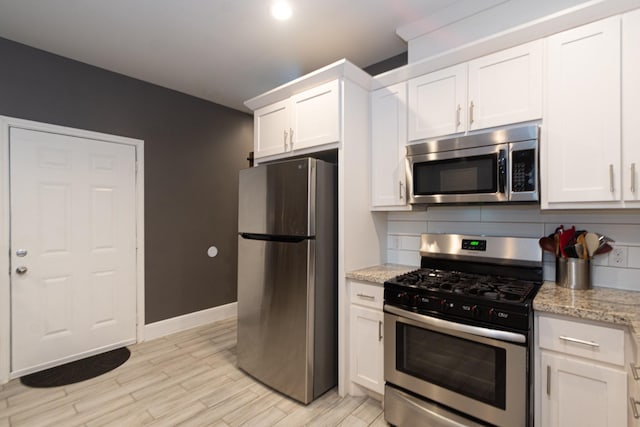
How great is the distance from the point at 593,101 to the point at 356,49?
68.3 inches

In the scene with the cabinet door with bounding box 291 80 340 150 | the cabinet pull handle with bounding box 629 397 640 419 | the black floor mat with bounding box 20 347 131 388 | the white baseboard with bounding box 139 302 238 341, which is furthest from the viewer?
the white baseboard with bounding box 139 302 238 341

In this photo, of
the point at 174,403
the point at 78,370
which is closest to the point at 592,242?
the point at 174,403

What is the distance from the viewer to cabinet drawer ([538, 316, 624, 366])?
1355 millimetres

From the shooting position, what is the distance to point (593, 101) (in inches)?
63.6

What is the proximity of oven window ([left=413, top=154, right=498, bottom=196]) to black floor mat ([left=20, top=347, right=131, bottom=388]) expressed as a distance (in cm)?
299

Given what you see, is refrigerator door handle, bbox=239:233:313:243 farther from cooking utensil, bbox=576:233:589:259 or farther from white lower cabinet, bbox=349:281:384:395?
cooking utensil, bbox=576:233:589:259

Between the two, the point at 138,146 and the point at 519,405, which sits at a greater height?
the point at 138,146

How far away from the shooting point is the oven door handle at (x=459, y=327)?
1500 millimetres

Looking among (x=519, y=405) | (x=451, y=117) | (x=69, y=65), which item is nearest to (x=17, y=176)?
(x=69, y=65)

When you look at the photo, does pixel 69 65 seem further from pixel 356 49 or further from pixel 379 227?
pixel 379 227

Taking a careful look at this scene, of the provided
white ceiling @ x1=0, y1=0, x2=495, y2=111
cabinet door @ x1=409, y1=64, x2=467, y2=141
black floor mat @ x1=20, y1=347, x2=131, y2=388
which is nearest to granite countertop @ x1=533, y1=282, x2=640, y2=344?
cabinet door @ x1=409, y1=64, x2=467, y2=141

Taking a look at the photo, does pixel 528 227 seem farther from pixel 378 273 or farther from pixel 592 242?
pixel 378 273

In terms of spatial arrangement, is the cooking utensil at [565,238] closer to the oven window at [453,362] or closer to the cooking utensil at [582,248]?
the cooking utensil at [582,248]

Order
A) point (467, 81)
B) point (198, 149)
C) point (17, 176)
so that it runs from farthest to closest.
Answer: point (198, 149), point (17, 176), point (467, 81)
